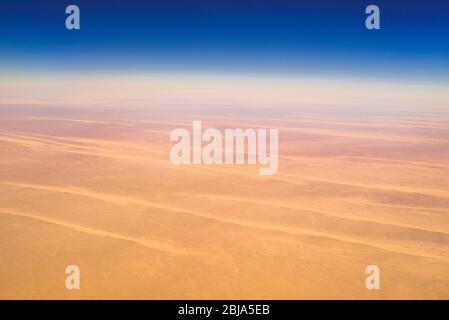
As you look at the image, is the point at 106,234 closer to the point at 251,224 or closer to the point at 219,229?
the point at 219,229

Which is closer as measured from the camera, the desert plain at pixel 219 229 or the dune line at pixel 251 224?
the desert plain at pixel 219 229

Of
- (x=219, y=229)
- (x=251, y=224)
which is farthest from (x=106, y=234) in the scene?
(x=251, y=224)

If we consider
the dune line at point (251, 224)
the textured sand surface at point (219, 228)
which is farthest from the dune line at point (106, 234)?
the dune line at point (251, 224)

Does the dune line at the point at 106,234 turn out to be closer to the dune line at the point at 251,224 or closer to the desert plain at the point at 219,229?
the desert plain at the point at 219,229

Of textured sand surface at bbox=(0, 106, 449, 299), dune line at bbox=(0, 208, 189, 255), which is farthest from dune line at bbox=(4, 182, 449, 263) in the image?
dune line at bbox=(0, 208, 189, 255)

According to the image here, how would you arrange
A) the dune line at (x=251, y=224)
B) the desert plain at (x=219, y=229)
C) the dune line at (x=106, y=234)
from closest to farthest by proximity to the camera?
the desert plain at (x=219, y=229) < the dune line at (x=106, y=234) < the dune line at (x=251, y=224)
